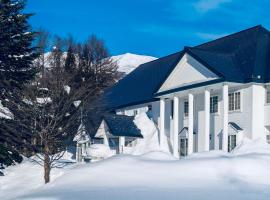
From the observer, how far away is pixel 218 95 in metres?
30.8

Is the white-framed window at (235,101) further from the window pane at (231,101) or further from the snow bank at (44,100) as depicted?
the snow bank at (44,100)

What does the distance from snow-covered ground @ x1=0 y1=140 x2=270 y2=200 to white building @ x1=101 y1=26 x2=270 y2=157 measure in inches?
509

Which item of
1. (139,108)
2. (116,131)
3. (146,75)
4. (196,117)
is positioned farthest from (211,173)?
(146,75)

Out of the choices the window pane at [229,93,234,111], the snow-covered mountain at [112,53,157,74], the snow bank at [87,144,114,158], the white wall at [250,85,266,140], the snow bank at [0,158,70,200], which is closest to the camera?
the snow bank at [0,158,70,200]

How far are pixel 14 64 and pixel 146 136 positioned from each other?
12.4 meters

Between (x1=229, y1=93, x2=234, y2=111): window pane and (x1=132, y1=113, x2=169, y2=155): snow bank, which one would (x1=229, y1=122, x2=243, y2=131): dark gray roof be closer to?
(x1=229, y1=93, x2=234, y2=111): window pane

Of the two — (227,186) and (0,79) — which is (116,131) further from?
Result: (227,186)

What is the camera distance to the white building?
28203 millimetres

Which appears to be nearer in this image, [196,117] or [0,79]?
[0,79]

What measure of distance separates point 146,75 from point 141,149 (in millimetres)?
11707

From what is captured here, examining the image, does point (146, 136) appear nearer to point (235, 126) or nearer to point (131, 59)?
point (235, 126)

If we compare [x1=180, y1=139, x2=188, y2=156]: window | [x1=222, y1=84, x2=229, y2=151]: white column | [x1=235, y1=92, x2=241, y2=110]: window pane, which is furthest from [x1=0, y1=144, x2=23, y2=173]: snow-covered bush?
[x1=235, y1=92, x2=241, y2=110]: window pane

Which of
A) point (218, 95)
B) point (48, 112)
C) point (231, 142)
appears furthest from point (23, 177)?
point (218, 95)

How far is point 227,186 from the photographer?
40.5 ft
